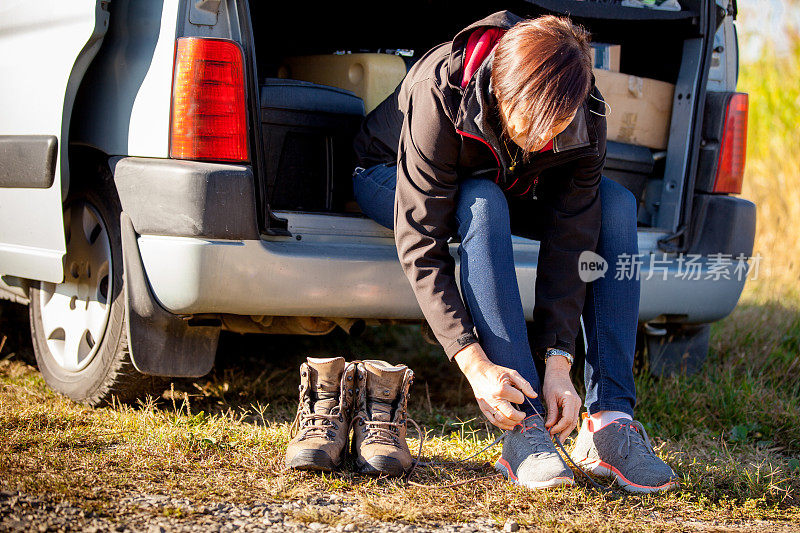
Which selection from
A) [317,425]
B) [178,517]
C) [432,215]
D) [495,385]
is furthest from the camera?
[317,425]

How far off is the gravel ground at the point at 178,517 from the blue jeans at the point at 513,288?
0.46 m

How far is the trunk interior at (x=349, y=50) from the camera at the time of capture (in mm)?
2629

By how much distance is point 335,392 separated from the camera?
84.6 inches

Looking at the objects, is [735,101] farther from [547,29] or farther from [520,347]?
[520,347]

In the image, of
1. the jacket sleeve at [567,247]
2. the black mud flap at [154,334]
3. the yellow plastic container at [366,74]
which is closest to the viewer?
the jacket sleeve at [567,247]

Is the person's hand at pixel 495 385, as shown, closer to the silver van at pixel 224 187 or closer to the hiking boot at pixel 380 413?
the hiking boot at pixel 380 413

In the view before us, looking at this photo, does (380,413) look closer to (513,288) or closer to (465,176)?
(513,288)

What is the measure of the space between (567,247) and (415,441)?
0.76 meters

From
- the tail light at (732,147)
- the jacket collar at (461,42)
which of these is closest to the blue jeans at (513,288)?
the jacket collar at (461,42)

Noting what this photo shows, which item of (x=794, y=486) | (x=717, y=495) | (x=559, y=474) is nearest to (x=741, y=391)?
(x=794, y=486)

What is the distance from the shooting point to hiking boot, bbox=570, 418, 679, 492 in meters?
1.99

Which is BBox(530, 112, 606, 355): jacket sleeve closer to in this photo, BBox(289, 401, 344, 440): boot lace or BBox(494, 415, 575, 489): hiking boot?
BBox(494, 415, 575, 489): hiking boot

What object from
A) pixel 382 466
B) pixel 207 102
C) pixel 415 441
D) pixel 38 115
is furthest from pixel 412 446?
pixel 38 115

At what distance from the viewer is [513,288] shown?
78.1 inches
